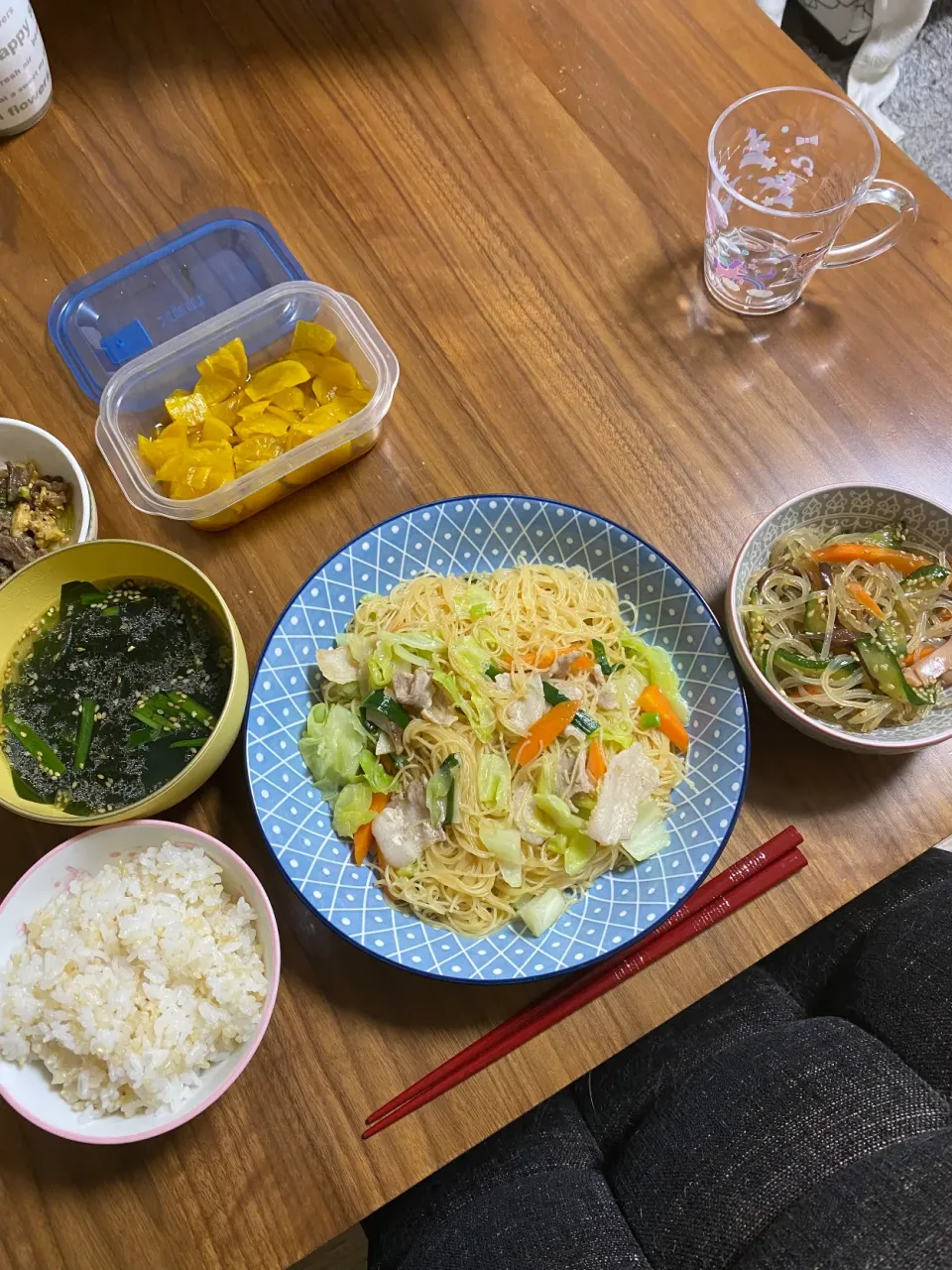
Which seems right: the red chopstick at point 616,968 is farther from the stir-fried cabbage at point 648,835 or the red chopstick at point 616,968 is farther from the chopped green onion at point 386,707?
the chopped green onion at point 386,707

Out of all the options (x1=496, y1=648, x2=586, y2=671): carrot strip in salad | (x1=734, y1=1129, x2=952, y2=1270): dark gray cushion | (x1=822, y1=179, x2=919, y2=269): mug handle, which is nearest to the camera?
(x1=734, y1=1129, x2=952, y2=1270): dark gray cushion

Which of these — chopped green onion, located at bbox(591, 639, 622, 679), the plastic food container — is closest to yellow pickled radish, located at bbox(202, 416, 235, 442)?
the plastic food container

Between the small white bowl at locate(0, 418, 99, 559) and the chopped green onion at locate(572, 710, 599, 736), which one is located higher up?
the small white bowl at locate(0, 418, 99, 559)

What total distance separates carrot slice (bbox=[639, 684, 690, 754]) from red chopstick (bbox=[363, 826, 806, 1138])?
8.0 inches

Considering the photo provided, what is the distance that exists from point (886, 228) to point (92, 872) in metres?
1.74

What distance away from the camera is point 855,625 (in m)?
1.38

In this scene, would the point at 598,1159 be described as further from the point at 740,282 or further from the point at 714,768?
the point at 740,282

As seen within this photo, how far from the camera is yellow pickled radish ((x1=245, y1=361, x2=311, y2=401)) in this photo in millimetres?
1506

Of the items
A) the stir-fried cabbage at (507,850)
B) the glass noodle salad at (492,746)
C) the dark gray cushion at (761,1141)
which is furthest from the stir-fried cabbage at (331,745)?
the dark gray cushion at (761,1141)

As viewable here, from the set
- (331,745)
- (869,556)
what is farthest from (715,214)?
(331,745)

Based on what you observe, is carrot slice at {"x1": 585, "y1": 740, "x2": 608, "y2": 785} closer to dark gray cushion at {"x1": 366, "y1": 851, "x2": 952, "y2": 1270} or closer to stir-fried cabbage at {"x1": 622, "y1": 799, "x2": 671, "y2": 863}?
stir-fried cabbage at {"x1": 622, "y1": 799, "x2": 671, "y2": 863}

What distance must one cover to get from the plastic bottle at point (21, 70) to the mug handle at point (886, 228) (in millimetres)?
1456

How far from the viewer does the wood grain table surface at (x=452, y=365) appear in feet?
3.98

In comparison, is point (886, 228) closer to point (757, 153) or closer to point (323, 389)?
point (757, 153)
